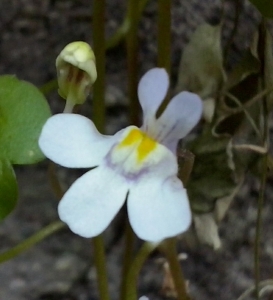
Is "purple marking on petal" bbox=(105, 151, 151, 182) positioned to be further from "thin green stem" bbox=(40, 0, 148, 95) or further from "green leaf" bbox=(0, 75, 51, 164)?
"thin green stem" bbox=(40, 0, 148, 95)

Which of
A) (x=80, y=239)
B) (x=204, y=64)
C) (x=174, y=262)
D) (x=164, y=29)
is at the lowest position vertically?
(x=80, y=239)

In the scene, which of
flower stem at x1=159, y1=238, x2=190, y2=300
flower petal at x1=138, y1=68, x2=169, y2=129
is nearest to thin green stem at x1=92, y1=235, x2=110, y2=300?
flower stem at x1=159, y1=238, x2=190, y2=300

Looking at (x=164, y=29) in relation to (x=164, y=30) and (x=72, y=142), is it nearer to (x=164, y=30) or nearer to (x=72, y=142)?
(x=164, y=30)

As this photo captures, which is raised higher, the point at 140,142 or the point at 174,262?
the point at 140,142

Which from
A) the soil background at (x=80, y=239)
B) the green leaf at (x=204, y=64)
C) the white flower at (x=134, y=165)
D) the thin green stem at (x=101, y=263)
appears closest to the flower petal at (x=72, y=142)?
the white flower at (x=134, y=165)

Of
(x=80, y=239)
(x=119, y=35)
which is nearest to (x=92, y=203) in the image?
(x=119, y=35)

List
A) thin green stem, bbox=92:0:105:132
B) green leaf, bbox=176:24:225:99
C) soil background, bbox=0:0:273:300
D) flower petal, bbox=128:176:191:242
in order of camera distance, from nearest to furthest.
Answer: flower petal, bbox=128:176:191:242, thin green stem, bbox=92:0:105:132, green leaf, bbox=176:24:225:99, soil background, bbox=0:0:273:300

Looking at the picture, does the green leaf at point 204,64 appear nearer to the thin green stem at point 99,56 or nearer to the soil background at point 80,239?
the soil background at point 80,239
